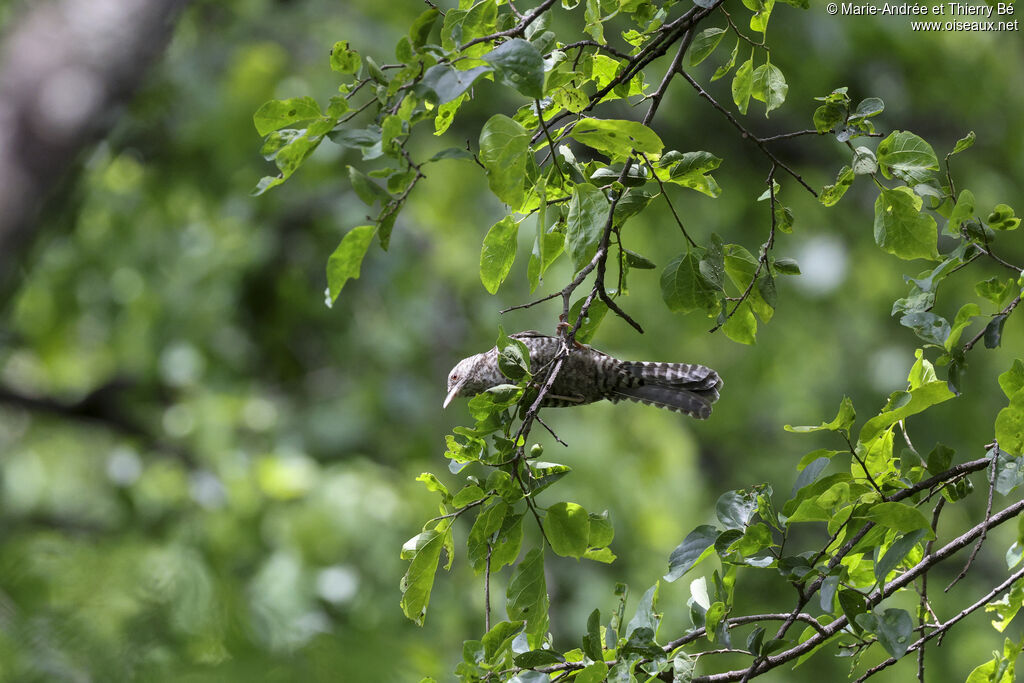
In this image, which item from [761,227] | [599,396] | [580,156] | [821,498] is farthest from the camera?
[761,227]

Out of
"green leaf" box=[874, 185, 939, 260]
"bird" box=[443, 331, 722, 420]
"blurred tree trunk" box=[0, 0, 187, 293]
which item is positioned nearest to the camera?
"green leaf" box=[874, 185, 939, 260]

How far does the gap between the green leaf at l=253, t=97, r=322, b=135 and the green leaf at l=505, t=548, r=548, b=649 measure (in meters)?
0.65

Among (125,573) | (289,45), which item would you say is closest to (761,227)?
(289,45)

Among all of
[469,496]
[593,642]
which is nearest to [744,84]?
[469,496]

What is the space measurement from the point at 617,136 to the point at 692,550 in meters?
0.53

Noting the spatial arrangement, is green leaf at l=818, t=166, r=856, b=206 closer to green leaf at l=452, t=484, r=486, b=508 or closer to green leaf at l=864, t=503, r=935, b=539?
green leaf at l=864, t=503, r=935, b=539

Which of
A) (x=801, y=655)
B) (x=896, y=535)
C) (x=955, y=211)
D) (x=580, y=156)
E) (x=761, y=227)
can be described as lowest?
(x=761, y=227)

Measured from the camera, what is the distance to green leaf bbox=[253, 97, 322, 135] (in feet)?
3.90

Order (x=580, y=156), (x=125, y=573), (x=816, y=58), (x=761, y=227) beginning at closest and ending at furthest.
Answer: (x=125, y=573) < (x=580, y=156) < (x=816, y=58) < (x=761, y=227)

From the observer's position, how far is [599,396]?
2051 mm

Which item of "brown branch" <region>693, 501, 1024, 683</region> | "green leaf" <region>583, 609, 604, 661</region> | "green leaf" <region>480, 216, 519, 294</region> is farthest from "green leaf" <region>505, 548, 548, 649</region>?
"green leaf" <region>480, 216, 519, 294</region>

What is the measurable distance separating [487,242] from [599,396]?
0.76 metres

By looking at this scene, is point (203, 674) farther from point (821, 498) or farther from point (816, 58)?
point (816, 58)

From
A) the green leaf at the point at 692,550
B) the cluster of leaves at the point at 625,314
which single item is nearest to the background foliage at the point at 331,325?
the cluster of leaves at the point at 625,314
